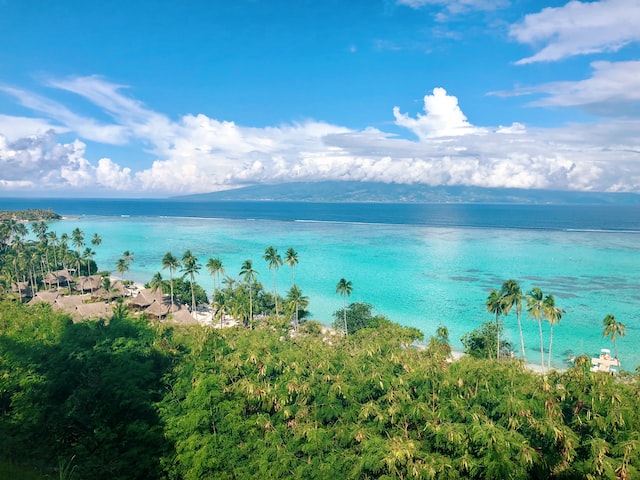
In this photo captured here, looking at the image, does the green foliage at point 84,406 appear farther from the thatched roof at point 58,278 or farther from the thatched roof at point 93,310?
the thatched roof at point 58,278

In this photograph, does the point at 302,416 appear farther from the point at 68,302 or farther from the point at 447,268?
the point at 447,268

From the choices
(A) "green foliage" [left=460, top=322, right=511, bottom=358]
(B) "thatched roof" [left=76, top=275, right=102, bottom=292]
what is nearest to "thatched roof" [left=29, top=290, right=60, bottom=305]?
(B) "thatched roof" [left=76, top=275, right=102, bottom=292]

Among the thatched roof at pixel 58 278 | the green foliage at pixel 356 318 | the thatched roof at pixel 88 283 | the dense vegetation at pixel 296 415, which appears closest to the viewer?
the dense vegetation at pixel 296 415

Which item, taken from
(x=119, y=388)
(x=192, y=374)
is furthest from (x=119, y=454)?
(x=192, y=374)

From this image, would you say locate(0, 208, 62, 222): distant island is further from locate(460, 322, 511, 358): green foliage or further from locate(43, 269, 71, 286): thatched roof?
locate(460, 322, 511, 358): green foliage

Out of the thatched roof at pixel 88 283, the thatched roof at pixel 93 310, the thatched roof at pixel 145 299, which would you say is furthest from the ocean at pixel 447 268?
the thatched roof at pixel 93 310

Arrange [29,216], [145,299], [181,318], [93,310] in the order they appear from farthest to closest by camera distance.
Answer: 1. [29,216]
2. [145,299]
3. [93,310]
4. [181,318]

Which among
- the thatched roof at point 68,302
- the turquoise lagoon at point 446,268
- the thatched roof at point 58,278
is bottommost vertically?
the turquoise lagoon at point 446,268

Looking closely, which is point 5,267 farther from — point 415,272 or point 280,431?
point 415,272

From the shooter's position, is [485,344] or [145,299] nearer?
[485,344]

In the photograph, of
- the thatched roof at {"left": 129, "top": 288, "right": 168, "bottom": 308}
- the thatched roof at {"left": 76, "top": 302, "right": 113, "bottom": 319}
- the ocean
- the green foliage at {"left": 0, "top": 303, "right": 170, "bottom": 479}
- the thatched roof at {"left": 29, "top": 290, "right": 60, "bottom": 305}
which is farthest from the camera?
the thatched roof at {"left": 29, "top": 290, "right": 60, "bottom": 305}

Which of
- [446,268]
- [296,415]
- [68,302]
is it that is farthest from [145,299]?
[446,268]
